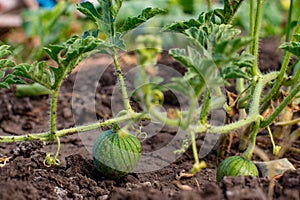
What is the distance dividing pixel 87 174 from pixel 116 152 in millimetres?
215

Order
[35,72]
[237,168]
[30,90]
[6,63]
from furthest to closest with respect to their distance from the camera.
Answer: [30,90], [237,168], [6,63], [35,72]

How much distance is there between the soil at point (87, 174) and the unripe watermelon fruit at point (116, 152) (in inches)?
2.8

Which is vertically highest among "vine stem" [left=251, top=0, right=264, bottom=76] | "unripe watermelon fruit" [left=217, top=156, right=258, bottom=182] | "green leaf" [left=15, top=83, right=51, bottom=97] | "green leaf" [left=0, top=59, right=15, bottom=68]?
"vine stem" [left=251, top=0, right=264, bottom=76]

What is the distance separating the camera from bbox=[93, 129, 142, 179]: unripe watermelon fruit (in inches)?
99.5

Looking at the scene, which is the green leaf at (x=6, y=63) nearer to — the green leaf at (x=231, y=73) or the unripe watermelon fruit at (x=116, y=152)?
the unripe watermelon fruit at (x=116, y=152)

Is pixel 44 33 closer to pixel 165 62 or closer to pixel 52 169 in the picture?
pixel 165 62

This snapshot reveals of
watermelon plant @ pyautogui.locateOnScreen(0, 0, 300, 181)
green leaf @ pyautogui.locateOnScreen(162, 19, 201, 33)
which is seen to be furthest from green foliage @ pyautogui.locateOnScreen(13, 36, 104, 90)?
green leaf @ pyautogui.locateOnScreen(162, 19, 201, 33)

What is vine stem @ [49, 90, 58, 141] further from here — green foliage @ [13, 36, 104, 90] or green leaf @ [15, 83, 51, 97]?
green leaf @ [15, 83, 51, 97]

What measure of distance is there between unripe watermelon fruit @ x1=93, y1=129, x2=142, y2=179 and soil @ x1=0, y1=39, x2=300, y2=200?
70 millimetres

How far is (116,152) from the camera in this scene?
2531 mm

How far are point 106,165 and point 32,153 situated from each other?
352 millimetres

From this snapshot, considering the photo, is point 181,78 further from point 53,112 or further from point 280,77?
point 280,77

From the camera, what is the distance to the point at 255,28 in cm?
264

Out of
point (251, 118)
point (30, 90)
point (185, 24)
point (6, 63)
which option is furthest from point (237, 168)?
point (30, 90)
